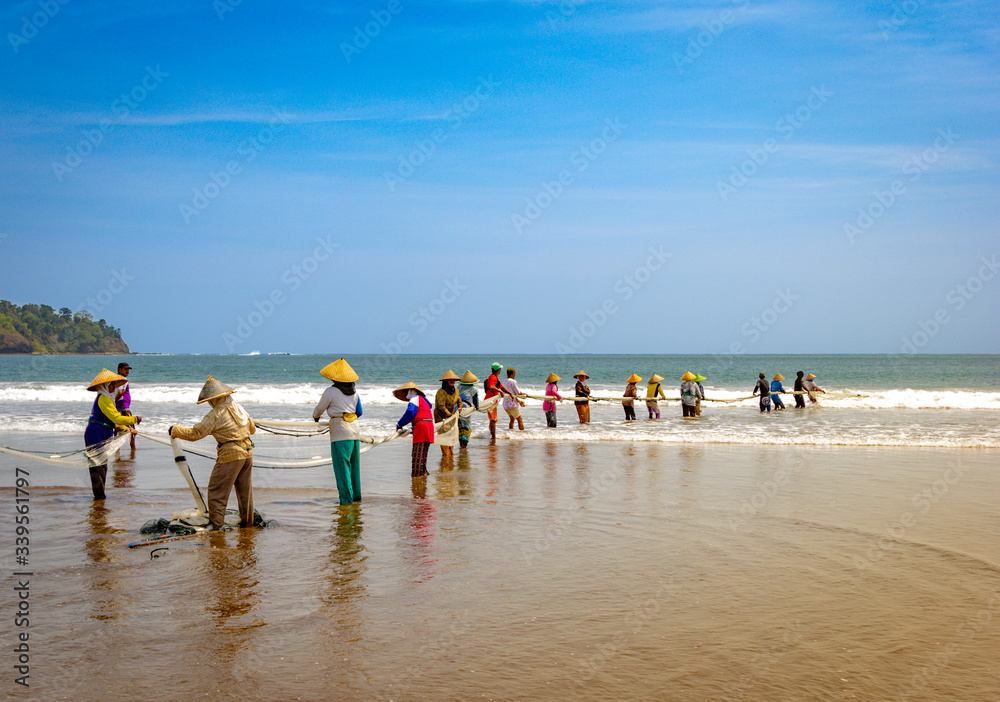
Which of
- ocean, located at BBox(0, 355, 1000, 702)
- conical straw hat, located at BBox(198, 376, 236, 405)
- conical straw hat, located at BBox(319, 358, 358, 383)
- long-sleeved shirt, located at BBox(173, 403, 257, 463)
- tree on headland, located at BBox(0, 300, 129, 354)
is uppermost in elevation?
tree on headland, located at BBox(0, 300, 129, 354)

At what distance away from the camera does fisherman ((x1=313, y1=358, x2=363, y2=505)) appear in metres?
8.67

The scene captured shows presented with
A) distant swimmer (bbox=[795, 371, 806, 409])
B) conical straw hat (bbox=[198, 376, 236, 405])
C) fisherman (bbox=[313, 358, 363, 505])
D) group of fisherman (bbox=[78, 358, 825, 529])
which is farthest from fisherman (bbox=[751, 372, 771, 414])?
conical straw hat (bbox=[198, 376, 236, 405])

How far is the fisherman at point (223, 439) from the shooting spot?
725cm

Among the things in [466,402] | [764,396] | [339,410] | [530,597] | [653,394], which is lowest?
[530,597]

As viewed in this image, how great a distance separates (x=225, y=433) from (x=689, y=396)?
17421 mm

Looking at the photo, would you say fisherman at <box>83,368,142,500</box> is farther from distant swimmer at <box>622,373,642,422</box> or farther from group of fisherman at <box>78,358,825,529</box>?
distant swimmer at <box>622,373,642,422</box>

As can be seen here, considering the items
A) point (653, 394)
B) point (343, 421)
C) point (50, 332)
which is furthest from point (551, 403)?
point (50, 332)

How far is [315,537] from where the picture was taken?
738 centimetres

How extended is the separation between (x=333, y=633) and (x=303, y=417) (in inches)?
812

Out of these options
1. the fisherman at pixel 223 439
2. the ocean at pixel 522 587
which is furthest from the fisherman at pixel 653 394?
the fisherman at pixel 223 439

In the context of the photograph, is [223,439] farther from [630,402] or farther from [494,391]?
[630,402]

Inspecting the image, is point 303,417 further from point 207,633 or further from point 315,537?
point 207,633

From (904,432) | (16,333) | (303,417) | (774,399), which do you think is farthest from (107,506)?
(16,333)

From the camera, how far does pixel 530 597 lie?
215 inches
